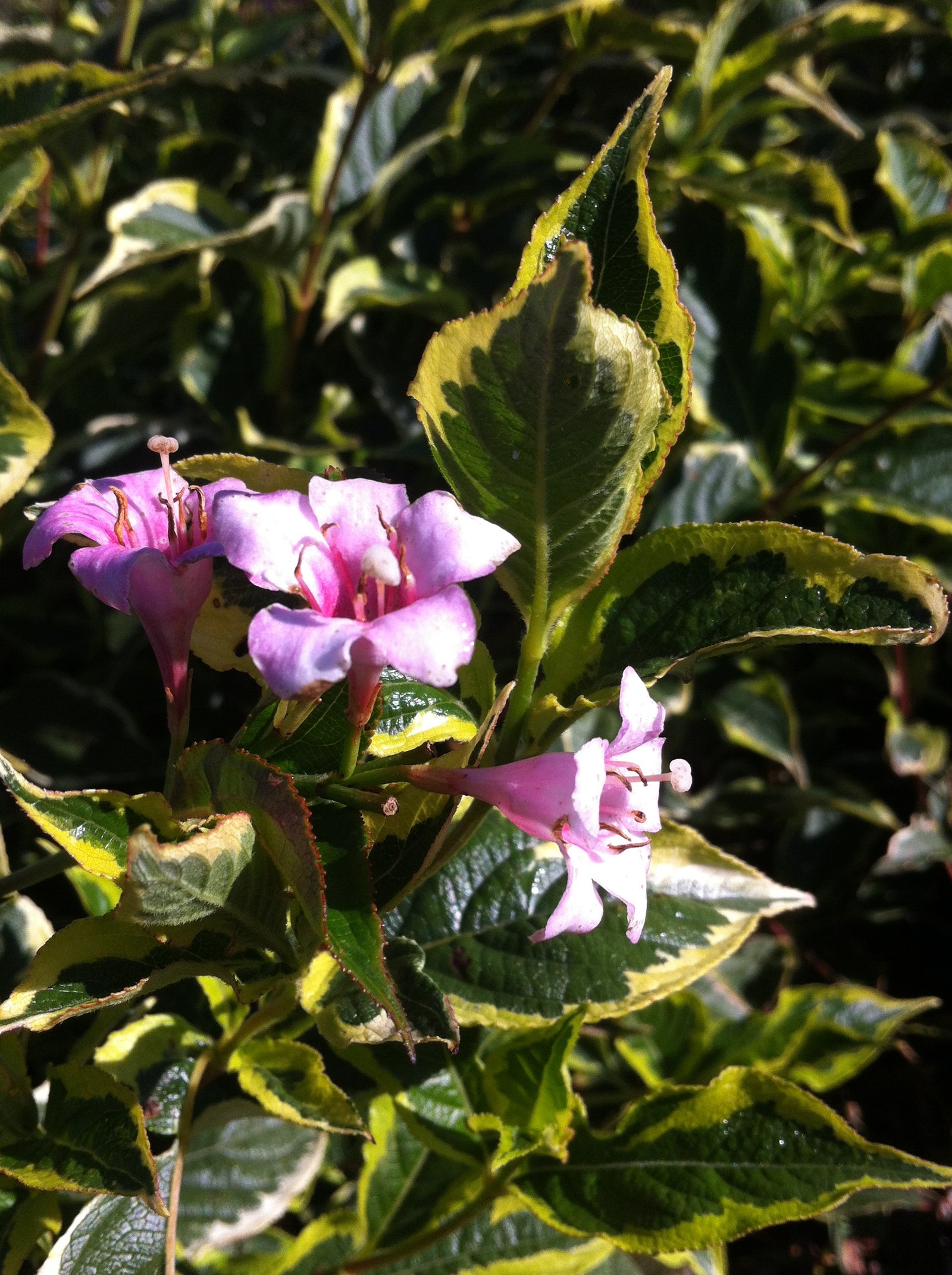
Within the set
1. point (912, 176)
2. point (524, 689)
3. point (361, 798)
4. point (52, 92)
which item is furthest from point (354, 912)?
point (912, 176)

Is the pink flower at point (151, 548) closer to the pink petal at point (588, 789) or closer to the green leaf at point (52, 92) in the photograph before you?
the pink petal at point (588, 789)

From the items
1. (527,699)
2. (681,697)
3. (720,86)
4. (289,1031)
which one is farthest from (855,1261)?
(720,86)

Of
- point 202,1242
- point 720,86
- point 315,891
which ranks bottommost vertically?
point 202,1242

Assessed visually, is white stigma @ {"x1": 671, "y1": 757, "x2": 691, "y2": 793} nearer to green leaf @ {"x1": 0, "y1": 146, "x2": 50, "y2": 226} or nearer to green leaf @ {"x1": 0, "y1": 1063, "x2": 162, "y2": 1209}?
green leaf @ {"x1": 0, "y1": 1063, "x2": 162, "y2": 1209}

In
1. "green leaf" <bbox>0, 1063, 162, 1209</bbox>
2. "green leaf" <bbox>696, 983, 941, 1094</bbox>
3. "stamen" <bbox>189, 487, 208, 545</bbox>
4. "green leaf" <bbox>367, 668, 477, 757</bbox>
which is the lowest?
"green leaf" <bbox>696, 983, 941, 1094</bbox>

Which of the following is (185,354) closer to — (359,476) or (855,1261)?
(359,476)

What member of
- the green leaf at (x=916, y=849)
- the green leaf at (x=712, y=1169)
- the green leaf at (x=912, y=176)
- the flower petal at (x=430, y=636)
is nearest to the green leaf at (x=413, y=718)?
the flower petal at (x=430, y=636)

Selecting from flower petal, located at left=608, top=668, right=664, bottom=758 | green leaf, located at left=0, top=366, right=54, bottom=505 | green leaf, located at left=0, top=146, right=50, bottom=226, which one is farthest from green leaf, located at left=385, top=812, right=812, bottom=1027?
green leaf, located at left=0, top=146, right=50, bottom=226
